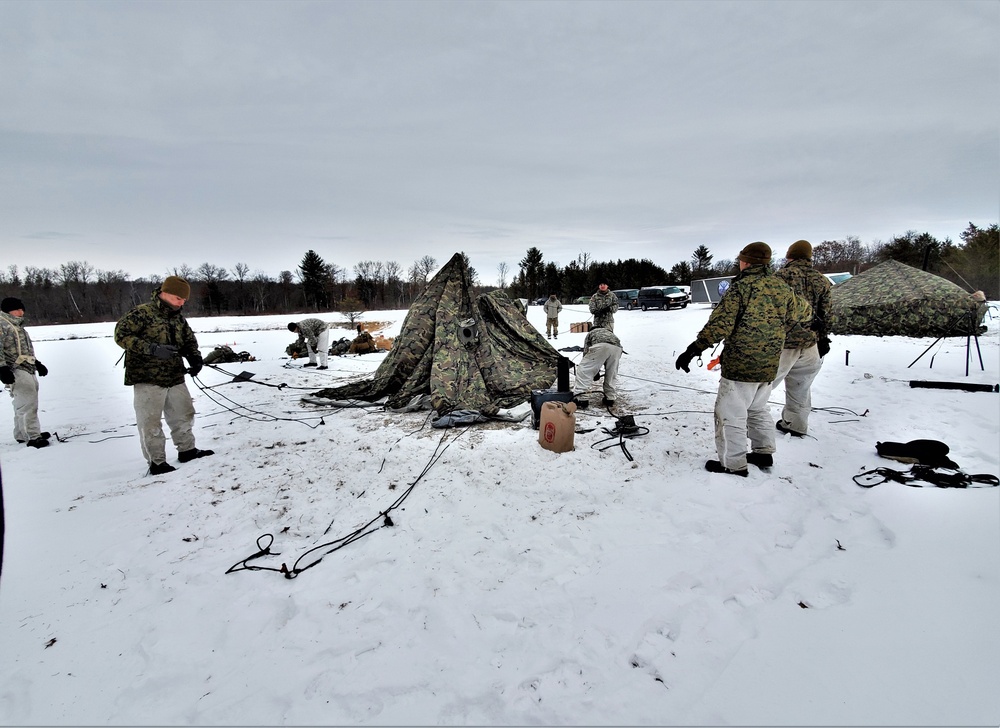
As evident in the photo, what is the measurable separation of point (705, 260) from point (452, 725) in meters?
63.7

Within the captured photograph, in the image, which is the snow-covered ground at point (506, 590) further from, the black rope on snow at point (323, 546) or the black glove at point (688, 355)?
the black glove at point (688, 355)

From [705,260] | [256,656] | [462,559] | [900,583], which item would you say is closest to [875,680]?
[900,583]

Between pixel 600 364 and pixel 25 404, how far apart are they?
24.3ft

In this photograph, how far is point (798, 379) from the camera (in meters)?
4.54

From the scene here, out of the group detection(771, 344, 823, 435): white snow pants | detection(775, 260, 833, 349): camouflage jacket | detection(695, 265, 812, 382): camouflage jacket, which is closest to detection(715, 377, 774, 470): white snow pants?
detection(695, 265, 812, 382): camouflage jacket

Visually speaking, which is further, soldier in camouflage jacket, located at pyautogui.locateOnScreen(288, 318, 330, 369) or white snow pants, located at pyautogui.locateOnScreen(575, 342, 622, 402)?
soldier in camouflage jacket, located at pyautogui.locateOnScreen(288, 318, 330, 369)

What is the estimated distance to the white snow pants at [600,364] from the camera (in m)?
5.94

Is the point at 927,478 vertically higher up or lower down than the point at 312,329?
lower down

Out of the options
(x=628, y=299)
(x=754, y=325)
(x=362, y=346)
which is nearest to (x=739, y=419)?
(x=754, y=325)

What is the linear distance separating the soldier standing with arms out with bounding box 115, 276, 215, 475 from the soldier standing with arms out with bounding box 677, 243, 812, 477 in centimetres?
498

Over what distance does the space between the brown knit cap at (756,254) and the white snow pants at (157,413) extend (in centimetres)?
557

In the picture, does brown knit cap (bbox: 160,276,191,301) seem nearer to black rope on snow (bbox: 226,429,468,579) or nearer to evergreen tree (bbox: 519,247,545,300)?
black rope on snow (bbox: 226,429,468,579)

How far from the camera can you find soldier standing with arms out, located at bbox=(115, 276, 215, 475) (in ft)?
13.6

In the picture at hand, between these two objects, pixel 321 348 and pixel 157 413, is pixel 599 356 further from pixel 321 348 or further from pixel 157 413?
pixel 321 348
